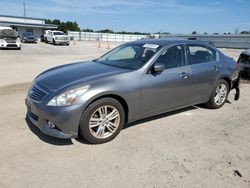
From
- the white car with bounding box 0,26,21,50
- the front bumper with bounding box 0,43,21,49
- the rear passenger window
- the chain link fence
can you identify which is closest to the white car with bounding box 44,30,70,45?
the white car with bounding box 0,26,21,50

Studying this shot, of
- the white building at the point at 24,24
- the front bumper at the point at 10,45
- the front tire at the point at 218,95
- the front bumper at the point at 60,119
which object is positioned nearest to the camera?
the front bumper at the point at 60,119

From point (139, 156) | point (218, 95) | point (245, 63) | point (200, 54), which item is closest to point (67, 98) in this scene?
point (139, 156)

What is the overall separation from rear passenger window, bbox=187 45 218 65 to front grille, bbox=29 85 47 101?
2.91m

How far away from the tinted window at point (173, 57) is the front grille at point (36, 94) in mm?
2066

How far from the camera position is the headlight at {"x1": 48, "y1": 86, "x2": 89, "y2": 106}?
3.84 m

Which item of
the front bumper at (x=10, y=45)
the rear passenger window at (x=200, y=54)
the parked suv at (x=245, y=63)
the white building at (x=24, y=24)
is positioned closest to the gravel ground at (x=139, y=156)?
the rear passenger window at (x=200, y=54)

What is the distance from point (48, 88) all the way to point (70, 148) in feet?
3.25

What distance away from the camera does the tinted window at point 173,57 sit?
487cm

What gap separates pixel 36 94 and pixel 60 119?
2.39 ft

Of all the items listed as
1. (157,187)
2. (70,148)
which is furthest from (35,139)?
(157,187)

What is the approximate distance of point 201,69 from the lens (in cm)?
547

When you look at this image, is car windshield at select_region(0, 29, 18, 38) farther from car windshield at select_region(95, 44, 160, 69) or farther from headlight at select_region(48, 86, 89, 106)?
headlight at select_region(48, 86, 89, 106)

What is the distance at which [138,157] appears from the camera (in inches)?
149

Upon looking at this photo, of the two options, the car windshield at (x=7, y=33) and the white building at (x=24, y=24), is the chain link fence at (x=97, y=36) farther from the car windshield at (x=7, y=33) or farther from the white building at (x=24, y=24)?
the car windshield at (x=7, y=33)
